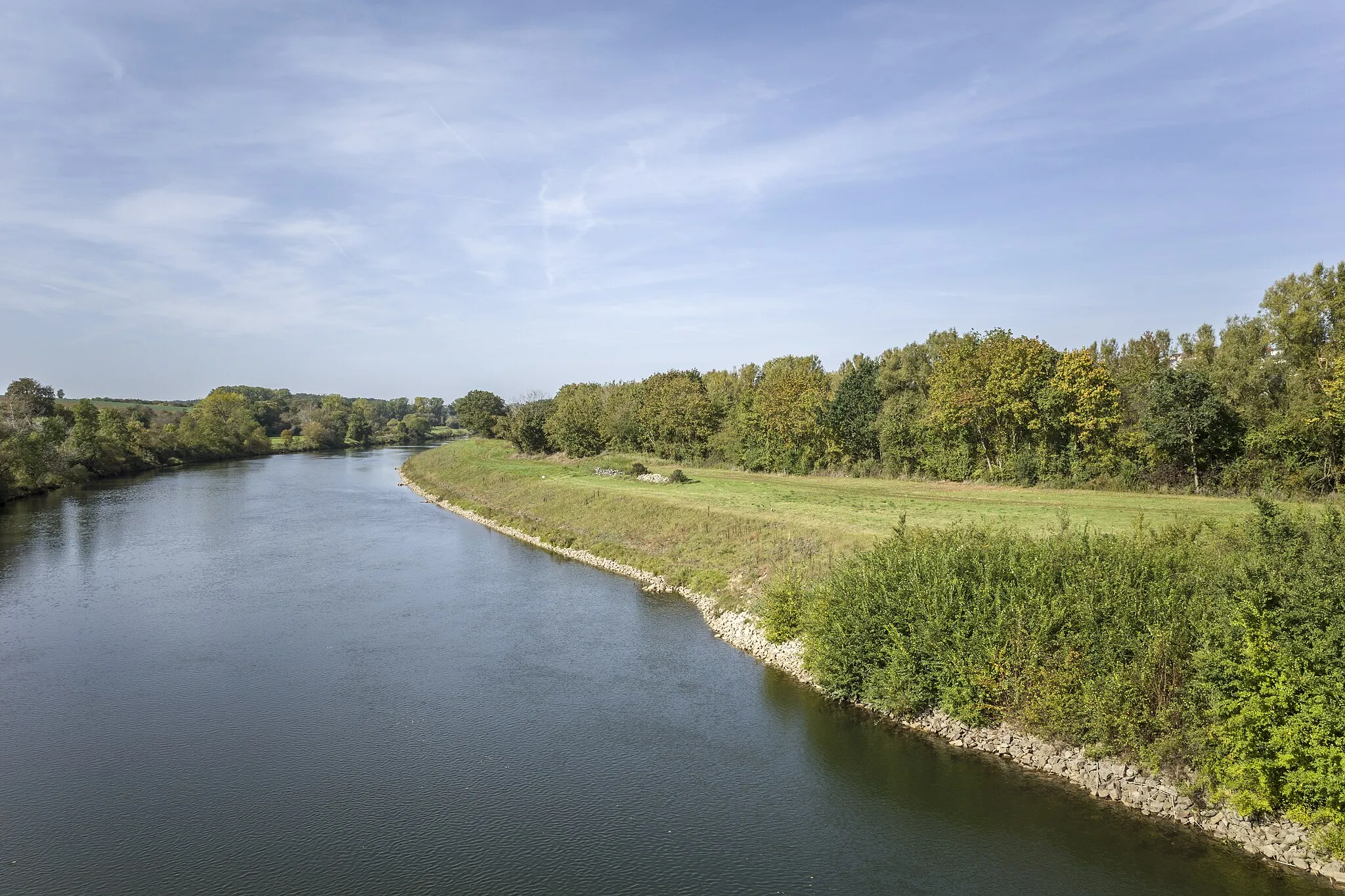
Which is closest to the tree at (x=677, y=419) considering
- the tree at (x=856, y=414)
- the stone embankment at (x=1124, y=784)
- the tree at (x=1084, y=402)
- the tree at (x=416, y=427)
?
the tree at (x=856, y=414)

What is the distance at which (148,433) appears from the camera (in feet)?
290

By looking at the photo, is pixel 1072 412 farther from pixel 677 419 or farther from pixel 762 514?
pixel 677 419

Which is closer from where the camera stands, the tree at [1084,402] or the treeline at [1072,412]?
the treeline at [1072,412]

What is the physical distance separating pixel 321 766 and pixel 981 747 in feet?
47.2

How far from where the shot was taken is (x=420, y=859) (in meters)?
13.1

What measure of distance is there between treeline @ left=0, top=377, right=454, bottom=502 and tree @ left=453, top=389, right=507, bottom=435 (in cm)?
3440

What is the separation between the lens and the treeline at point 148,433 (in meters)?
62.9

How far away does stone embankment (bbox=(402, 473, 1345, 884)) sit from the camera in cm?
1270

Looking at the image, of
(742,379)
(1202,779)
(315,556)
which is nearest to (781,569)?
(1202,779)

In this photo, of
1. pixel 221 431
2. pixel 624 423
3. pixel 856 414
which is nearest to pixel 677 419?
pixel 624 423

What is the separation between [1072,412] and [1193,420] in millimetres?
6628

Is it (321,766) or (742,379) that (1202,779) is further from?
(742,379)

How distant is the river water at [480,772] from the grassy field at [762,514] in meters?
3.76

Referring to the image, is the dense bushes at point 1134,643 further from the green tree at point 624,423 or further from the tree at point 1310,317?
the green tree at point 624,423
